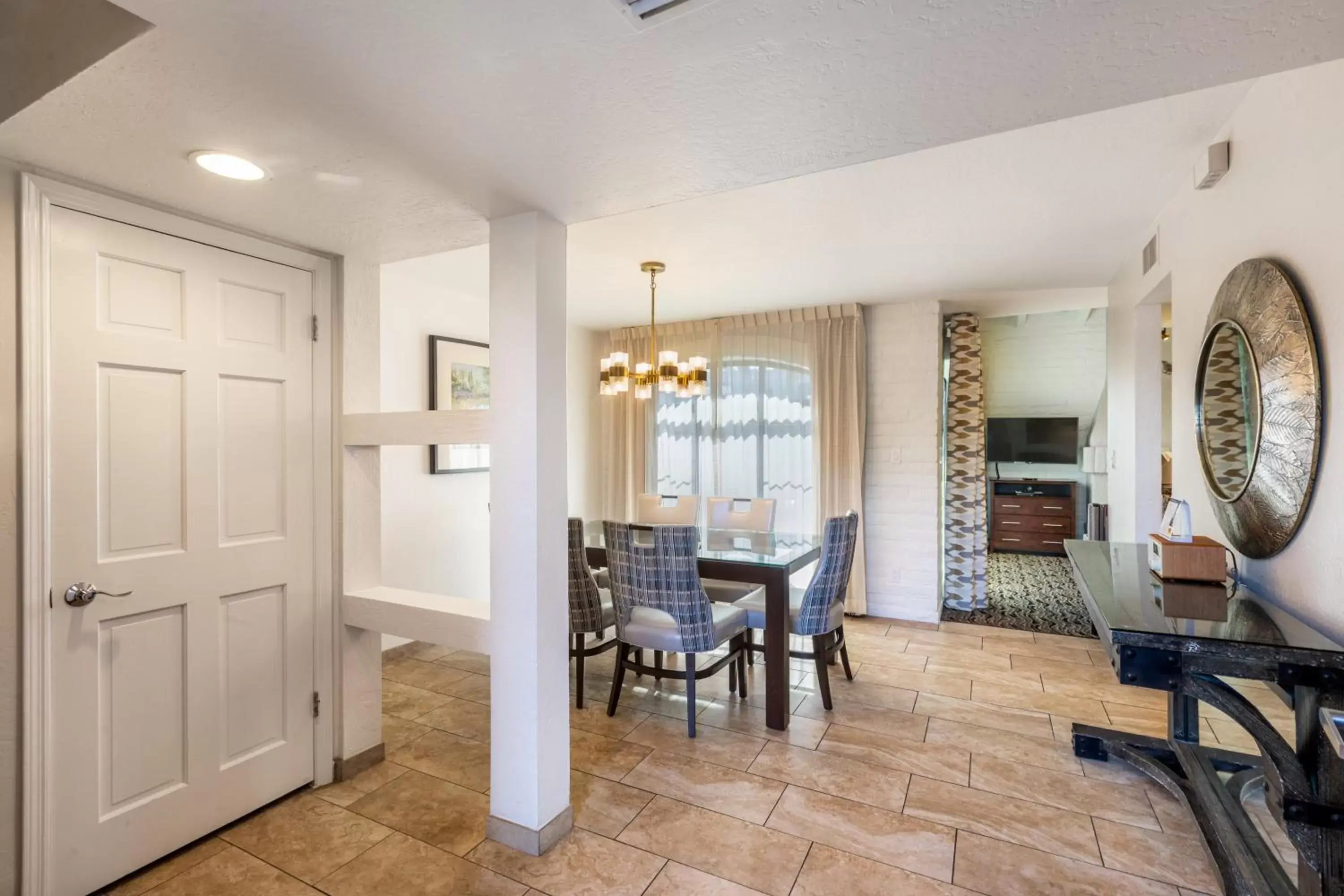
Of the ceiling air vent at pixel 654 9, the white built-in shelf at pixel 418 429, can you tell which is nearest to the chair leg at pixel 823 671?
the white built-in shelf at pixel 418 429

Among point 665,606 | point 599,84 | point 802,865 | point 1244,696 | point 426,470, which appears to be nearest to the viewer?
point 599,84

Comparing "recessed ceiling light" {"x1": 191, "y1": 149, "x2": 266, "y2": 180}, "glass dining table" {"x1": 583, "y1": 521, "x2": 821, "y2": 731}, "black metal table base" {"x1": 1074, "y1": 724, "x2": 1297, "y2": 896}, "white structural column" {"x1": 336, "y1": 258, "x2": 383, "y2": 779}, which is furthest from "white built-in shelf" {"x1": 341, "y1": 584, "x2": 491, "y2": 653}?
"black metal table base" {"x1": 1074, "y1": 724, "x2": 1297, "y2": 896}

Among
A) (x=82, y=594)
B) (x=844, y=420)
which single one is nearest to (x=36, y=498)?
(x=82, y=594)

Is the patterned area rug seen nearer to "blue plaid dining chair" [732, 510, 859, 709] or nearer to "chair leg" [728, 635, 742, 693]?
"blue plaid dining chair" [732, 510, 859, 709]

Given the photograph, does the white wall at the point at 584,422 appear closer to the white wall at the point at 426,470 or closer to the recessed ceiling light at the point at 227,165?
the white wall at the point at 426,470

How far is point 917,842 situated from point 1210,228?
232 cm

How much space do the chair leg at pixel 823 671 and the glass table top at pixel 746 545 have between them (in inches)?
16.6

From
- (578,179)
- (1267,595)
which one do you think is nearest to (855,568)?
(1267,595)

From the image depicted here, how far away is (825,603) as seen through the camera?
3.05m

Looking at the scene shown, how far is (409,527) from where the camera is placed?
3820mm

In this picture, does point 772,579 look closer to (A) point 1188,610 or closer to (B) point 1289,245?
(A) point 1188,610

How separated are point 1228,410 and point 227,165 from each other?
3019mm

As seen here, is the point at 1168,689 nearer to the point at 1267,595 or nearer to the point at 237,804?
the point at 1267,595

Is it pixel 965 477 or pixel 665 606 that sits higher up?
pixel 965 477
